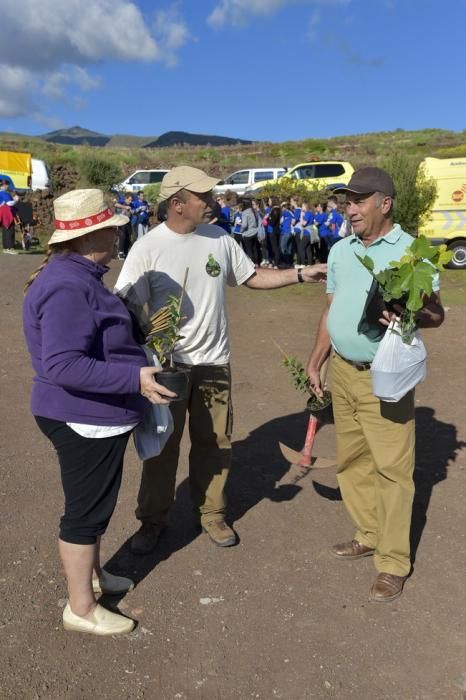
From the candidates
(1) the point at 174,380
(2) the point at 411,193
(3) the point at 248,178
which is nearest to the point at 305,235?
(2) the point at 411,193

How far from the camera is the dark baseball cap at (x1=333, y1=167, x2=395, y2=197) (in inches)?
135

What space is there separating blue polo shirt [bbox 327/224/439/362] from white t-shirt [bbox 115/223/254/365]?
2.16ft

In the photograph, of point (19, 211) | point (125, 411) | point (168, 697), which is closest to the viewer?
point (168, 697)

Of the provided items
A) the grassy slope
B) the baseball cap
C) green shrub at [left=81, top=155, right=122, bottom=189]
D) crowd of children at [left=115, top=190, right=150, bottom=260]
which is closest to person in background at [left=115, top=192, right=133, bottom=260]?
crowd of children at [left=115, top=190, right=150, bottom=260]

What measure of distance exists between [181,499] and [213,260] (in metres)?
1.83

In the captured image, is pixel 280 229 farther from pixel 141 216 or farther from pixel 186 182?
pixel 186 182

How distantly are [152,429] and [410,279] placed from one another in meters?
1.43

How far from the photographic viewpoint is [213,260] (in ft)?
12.6

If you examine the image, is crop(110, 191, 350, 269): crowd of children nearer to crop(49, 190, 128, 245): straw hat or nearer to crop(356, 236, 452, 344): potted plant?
crop(356, 236, 452, 344): potted plant

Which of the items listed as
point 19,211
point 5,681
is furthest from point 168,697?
point 19,211

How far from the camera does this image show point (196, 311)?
12.7ft

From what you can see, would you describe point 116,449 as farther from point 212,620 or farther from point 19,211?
point 19,211

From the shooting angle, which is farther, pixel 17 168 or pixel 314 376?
pixel 17 168

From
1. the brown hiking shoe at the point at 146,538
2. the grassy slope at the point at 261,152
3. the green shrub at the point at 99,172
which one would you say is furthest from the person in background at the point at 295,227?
the grassy slope at the point at 261,152
